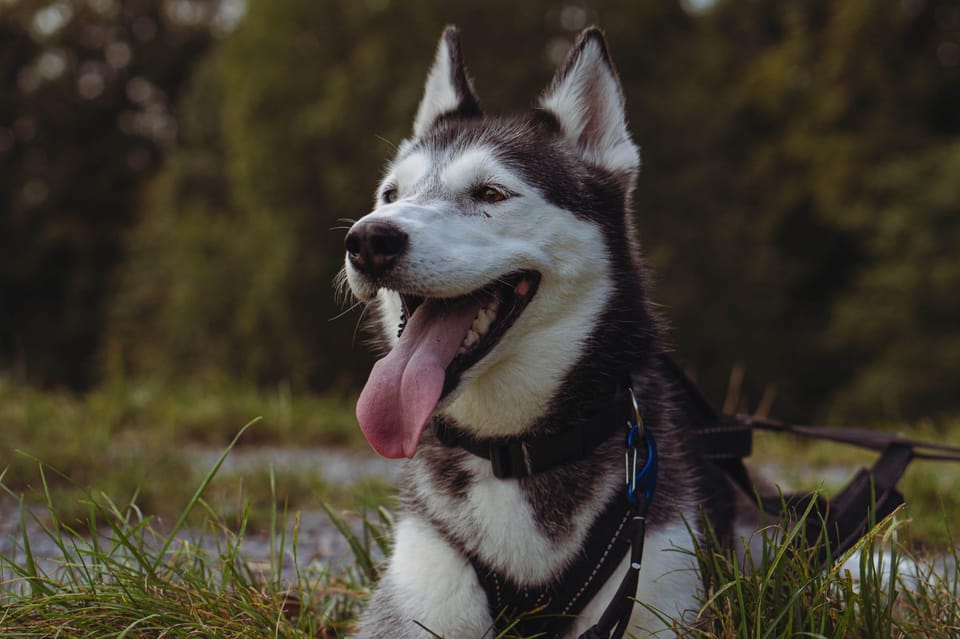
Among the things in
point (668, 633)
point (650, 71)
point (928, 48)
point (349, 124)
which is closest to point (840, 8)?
point (928, 48)

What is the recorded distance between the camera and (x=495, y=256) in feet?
8.36

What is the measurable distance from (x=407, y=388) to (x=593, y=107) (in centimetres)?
123

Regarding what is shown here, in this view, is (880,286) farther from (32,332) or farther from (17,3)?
(17,3)

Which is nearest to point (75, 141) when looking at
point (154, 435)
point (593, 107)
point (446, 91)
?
point (154, 435)

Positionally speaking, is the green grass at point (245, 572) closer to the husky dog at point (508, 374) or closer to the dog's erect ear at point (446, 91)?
the husky dog at point (508, 374)

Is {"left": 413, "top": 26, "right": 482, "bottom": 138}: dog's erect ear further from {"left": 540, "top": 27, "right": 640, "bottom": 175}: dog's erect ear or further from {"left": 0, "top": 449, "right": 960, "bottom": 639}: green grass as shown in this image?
{"left": 0, "top": 449, "right": 960, "bottom": 639}: green grass

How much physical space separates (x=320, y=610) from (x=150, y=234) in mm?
24278

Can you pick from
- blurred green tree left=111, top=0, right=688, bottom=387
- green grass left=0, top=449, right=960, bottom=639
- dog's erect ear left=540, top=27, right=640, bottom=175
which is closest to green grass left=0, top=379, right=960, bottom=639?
green grass left=0, top=449, right=960, bottom=639

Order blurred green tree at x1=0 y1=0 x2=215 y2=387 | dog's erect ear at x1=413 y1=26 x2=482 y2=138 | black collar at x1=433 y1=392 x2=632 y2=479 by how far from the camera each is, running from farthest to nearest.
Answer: blurred green tree at x1=0 y1=0 x2=215 y2=387, dog's erect ear at x1=413 y1=26 x2=482 y2=138, black collar at x1=433 y1=392 x2=632 y2=479

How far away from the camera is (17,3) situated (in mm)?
30422

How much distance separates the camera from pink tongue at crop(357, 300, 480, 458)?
7.91ft

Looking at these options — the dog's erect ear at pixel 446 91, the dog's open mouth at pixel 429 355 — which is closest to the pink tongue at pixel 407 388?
the dog's open mouth at pixel 429 355

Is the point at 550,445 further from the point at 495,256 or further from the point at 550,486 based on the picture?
the point at 495,256

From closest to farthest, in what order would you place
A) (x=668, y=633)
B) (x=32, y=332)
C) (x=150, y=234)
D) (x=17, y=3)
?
(x=668, y=633) < (x=150, y=234) < (x=32, y=332) < (x=17, y=3)
